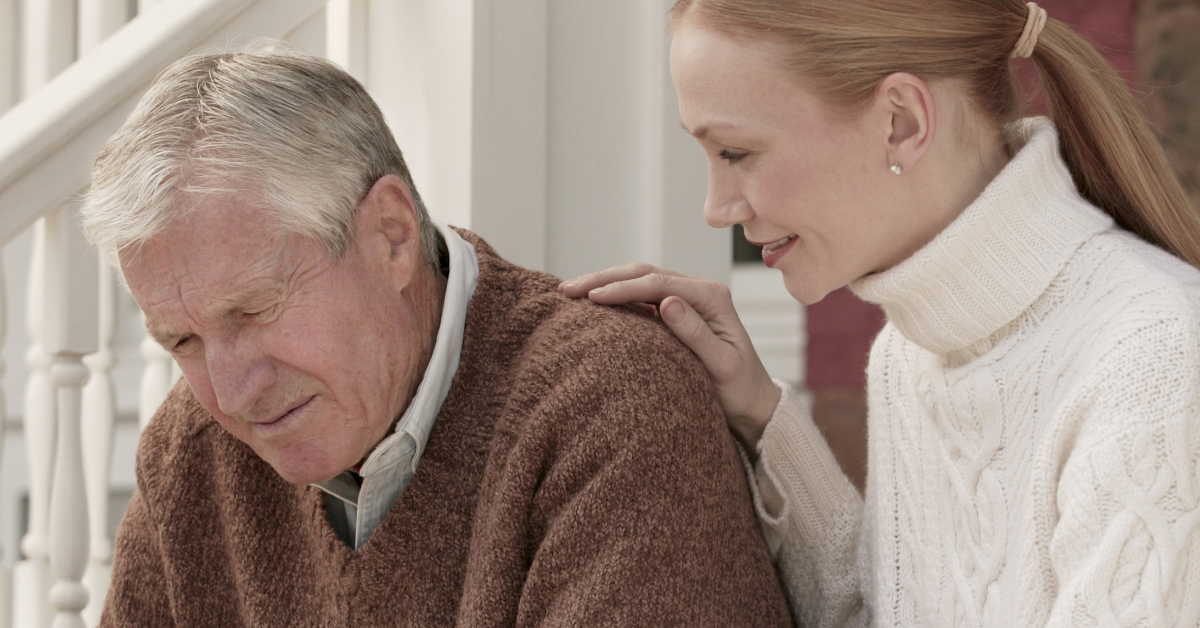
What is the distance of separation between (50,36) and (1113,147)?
2.20 meters

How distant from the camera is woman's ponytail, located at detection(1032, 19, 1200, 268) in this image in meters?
1.40

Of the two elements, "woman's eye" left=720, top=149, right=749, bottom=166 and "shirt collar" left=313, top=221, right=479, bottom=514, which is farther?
"shirt collar" left=313, top=221, right=479, bottom=514

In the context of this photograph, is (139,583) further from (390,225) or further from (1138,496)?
(1138,496)

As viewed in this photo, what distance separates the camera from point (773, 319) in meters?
4.99

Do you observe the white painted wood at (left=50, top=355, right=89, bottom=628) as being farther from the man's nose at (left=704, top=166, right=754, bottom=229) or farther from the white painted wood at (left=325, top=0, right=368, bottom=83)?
the man's nose at (left=704, top=166, right=754, bottom=229)

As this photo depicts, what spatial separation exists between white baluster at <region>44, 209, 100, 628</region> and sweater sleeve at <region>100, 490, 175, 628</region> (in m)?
0.19

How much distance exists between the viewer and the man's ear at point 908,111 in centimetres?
135

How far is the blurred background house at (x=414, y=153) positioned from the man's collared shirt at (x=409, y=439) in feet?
1.38

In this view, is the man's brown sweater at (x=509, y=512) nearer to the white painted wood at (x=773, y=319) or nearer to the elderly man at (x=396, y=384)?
the elderly man at (x=396, y=384)

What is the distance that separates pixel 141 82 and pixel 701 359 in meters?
0.98

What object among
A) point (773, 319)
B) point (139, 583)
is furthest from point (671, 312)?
point (773, 319)

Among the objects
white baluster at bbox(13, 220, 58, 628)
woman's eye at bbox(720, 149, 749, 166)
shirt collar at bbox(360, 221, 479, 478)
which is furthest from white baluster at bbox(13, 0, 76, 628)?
woman's eye at bbox(720, 149, 749, 166)

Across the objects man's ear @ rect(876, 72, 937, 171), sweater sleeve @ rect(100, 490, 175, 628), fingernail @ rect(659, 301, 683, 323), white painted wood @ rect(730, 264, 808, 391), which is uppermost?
man's ear @ rect(876, 72, 937, 171)

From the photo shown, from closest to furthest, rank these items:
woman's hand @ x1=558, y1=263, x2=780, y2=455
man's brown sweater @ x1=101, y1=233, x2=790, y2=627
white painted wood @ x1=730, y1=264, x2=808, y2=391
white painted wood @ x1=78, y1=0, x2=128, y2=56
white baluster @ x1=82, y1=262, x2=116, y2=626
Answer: man's brown sweater @ x1=101, y1=233, x2=790, y2=627 → woman's hand @ x1=558, y1=263, x2=780, y2=455 → white baluster @ x1=82, y1=262, x2=116, y2=626 → white painted wood @ x1=78, y1=0, x2=128, y2=56 → white painted wood @ x1=730, y1=264, x2=808, y2=391
